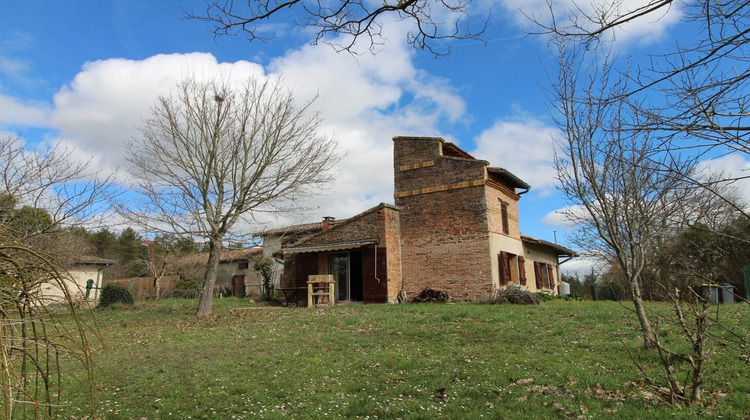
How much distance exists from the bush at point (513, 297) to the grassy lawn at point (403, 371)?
143 inches

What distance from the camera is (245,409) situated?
522cm

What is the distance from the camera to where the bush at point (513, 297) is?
15.0 meters

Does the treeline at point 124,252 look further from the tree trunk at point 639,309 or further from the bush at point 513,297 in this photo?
the tree trunk at point 639,309

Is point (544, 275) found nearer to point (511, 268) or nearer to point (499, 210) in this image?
point (511, 268)

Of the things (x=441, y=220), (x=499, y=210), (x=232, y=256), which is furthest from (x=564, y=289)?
(x=232, y=256)

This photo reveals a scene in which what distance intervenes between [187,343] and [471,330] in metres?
6.14

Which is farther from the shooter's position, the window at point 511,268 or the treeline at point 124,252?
the treeline at point 124,252

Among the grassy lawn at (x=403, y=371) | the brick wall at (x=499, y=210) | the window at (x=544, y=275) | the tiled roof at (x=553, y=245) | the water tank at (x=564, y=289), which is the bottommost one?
the grassy lawn at (x=403, y=371)

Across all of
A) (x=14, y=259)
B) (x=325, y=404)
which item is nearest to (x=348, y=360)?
(x=325, y=404)

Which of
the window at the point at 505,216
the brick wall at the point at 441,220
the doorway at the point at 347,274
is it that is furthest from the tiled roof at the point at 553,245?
the doorway at the point at 347,274

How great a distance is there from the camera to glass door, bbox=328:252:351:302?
19156 mm

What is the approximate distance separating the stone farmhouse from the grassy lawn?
6.09 m

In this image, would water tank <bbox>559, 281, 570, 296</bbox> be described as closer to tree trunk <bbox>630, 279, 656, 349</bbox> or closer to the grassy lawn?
the grassy lawn

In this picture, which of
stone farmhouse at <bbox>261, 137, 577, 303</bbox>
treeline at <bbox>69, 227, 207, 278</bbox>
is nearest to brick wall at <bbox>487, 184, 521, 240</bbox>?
stone farmhouse at <bbox>261, 137, 577, 303</bbox>
